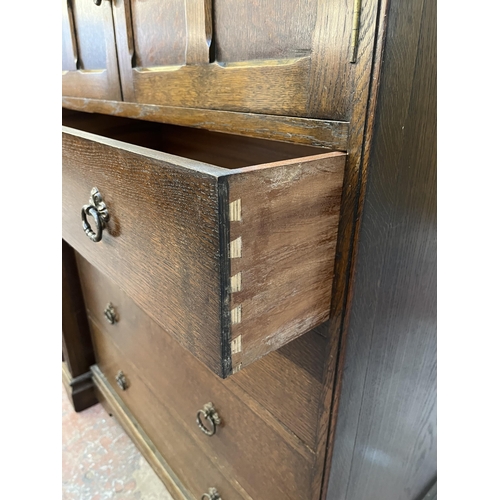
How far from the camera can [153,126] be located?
90 centimetres

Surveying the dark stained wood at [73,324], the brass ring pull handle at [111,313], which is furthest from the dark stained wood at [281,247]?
the dark stained wood at [73,324]

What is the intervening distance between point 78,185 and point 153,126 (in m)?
0.42

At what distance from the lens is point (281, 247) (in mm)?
367

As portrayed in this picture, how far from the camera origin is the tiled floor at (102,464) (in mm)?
1020

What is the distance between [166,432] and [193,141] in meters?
0.65

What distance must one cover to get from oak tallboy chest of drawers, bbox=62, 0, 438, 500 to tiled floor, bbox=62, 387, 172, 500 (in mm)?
338

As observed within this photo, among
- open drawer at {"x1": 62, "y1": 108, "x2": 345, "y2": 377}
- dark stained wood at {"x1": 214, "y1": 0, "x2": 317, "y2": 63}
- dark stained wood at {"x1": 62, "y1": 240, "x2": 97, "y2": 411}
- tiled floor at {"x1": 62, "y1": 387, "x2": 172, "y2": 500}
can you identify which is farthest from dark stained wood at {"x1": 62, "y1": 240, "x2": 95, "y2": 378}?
dark stained wood at {"x1": 214, "y1": 0, "x2": 317, "y2": 63}

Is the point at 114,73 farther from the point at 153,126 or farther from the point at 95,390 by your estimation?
the point at 95,390

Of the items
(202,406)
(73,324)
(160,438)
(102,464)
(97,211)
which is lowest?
(102,464)

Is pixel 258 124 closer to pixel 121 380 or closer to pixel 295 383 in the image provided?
pixel 295 383

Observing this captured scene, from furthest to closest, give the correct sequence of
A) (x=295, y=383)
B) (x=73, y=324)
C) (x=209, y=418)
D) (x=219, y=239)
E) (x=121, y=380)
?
1. (x=73, y=324)
2. (x=121, y=380)
3. (x=209, y=418)
4. (x=295, y=383)
5. (x=219, y=239)

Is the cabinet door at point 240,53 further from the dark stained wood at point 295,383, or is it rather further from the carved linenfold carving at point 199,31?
the dark stained wood at point 295,383

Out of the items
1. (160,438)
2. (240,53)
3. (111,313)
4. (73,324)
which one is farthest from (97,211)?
(73,324)

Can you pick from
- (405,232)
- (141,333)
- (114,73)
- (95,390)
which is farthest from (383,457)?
(95,390)
